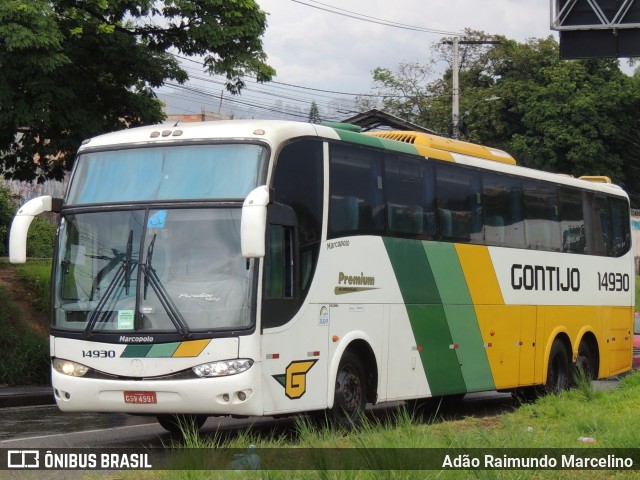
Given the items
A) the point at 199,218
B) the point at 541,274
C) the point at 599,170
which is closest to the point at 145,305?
the point at 199,218

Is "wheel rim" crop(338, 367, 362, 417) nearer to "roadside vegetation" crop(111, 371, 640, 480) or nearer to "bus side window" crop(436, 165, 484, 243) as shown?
"roadside vegetation" crop(111, 371, 640, 480)

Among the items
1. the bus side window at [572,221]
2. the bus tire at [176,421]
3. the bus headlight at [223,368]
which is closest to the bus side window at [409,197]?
the bus tire at [176,421]

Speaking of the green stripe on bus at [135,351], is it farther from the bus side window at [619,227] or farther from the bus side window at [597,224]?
the bus side window at [619,227]

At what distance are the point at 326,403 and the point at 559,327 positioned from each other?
24.3 ft

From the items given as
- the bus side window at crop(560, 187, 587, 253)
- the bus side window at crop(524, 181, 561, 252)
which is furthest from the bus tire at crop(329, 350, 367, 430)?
the bus side window at crop(560, 187, 587, 253)

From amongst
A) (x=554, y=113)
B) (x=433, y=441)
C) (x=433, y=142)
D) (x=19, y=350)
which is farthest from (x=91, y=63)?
(x=554, y=113)

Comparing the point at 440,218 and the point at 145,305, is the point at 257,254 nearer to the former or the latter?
the point at 145,305

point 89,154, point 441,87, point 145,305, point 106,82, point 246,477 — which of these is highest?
point 441,87

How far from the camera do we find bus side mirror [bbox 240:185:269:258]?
402 inches

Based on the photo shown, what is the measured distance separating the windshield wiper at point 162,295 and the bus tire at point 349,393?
86.5 inches

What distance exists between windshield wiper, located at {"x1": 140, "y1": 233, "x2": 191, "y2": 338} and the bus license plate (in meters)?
0.69

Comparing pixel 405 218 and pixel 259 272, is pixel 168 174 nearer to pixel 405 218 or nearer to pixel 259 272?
pixel 259 272

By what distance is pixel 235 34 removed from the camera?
20.0 meters

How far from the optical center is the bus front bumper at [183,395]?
35.4ft
